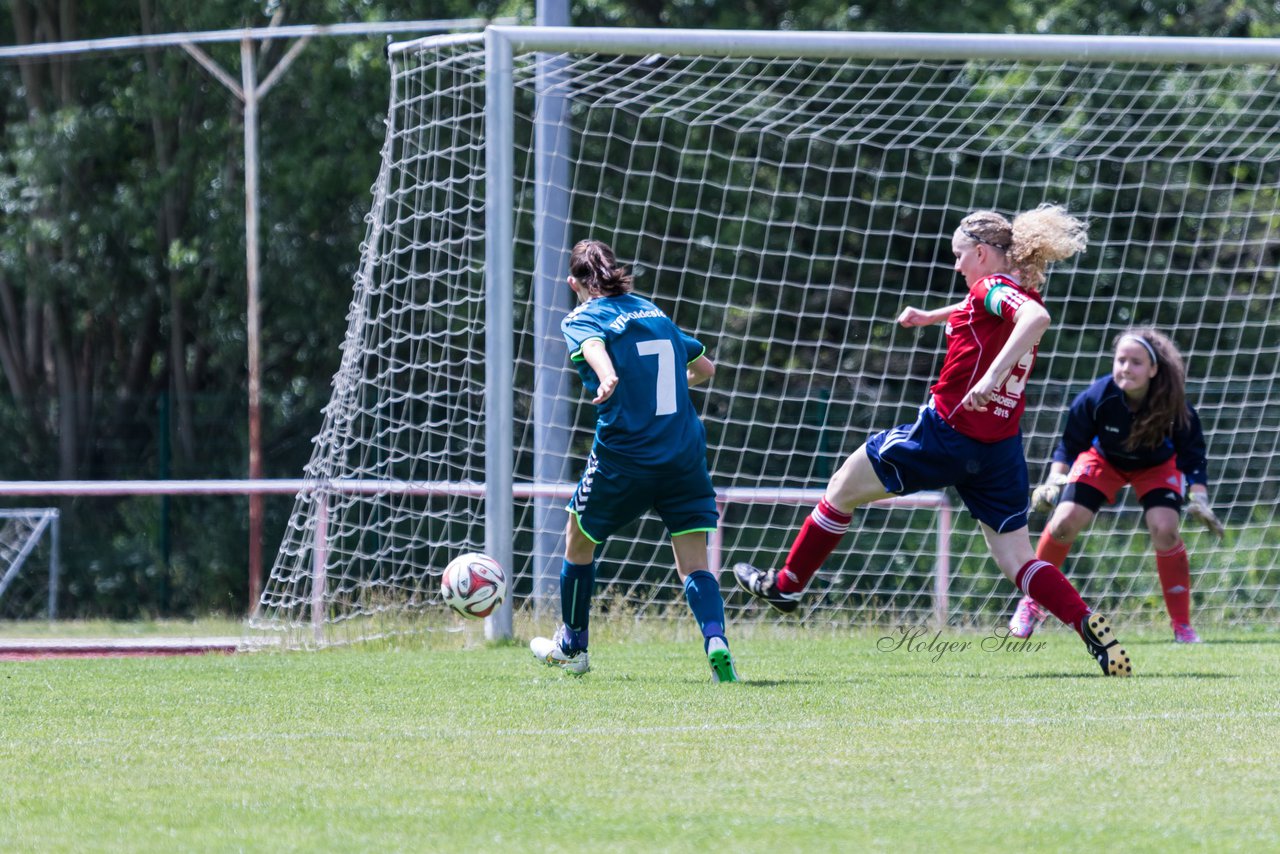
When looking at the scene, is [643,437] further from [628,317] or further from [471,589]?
[471,589]

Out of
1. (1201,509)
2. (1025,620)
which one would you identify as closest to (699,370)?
(1025,620)

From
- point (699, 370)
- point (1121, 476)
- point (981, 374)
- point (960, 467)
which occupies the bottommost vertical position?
point (1121, 476)

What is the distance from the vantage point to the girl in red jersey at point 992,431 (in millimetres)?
6672

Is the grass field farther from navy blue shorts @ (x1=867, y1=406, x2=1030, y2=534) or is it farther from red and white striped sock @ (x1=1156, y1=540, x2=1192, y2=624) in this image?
red and white striped sock @ (x1=1156, y1=540, x2=1192, y2=624)

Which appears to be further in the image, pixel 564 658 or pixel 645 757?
pixel 564 658

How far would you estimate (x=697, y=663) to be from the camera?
300 inches

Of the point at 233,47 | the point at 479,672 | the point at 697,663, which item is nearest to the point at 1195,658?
the point at 697,663

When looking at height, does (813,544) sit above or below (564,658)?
above

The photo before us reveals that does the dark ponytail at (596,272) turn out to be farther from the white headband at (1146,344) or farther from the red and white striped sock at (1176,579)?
the red and white striped sock at (1176,579)

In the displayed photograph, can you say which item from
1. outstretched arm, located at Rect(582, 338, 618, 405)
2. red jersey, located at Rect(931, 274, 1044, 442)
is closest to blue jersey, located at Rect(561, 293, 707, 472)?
outstretched arm, located at Rect(582, 338, 618, 405)

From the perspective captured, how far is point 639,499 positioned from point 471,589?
3.18 feet

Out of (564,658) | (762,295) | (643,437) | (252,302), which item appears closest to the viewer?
(643,437)

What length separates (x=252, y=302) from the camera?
20.0 m

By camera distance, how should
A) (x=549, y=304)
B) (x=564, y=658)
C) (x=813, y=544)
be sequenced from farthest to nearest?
(x=549, y=304), (x=813, y=544), (x=564, y=658)
